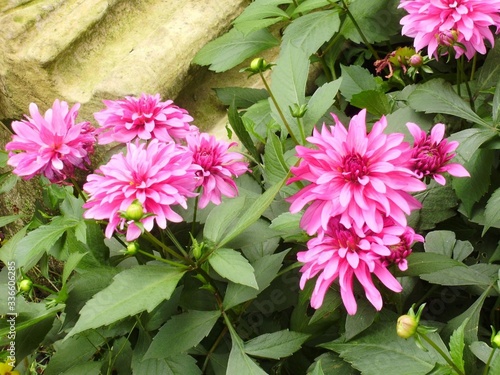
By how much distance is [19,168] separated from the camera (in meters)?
1.00

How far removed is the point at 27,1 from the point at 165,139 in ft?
3.35

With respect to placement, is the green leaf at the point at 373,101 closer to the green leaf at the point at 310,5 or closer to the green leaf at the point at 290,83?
the green leaf at the point at 290,83

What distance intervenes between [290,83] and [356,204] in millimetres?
379

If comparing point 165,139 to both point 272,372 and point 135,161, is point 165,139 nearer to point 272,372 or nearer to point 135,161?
point 135,161

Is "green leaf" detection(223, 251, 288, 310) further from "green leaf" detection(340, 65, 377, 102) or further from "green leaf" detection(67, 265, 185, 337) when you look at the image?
"green leaf" detection(340, 65, 377, 102)

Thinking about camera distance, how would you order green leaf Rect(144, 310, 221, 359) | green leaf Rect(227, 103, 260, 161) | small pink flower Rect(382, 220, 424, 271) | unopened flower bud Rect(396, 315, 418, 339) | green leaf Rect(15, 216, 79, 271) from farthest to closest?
1. green leaf Rect(227, 103, 260, 161)
2. green leaf Rect(15, 216, 79, 271)
3. green leaf Rect(144, 310, 221, 359)
4. small pink flower Rect(382, 220, 424, 271)
5. unopened flower bud Rect(396, 315, 418, 339)

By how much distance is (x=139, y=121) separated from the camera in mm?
1001

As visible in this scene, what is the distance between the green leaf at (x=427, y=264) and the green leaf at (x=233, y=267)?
22cm

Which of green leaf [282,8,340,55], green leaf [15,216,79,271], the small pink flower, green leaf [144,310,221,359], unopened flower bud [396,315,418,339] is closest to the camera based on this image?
unopened flower bud [396,315,418,339]

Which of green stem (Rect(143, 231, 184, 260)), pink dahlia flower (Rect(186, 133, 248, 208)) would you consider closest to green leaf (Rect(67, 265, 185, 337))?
green stem (Rect(143, 231, 184, 260))

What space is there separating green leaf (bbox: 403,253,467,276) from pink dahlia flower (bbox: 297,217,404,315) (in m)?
0.10

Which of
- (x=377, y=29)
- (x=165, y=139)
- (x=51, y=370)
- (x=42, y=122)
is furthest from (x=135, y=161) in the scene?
(x=377, y=29)

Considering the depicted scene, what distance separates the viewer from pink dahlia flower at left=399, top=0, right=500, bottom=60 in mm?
1015

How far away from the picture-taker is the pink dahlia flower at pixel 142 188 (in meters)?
0.83
